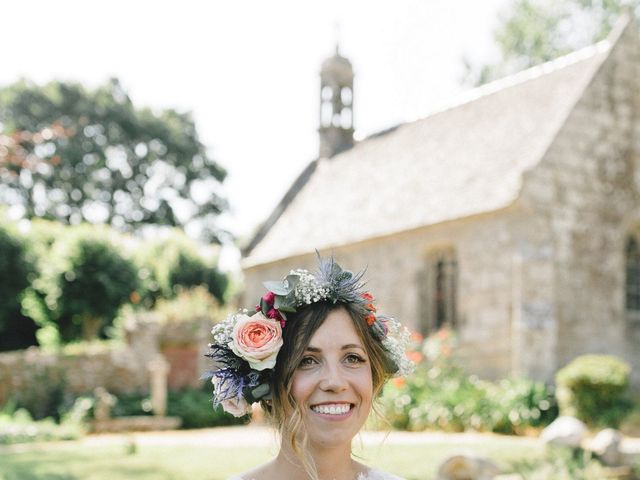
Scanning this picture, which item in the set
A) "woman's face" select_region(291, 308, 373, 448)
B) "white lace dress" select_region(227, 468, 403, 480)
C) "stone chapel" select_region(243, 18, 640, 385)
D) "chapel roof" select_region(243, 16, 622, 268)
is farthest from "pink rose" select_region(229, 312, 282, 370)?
"chapel roof" select_region(243, 16, 622, 268)

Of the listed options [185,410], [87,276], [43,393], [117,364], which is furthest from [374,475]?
[87,276]

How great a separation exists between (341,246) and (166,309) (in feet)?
14.2

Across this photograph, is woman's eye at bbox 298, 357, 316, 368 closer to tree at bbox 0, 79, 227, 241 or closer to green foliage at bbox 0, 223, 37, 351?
green foliage at bbox 0, 223, 37, 351

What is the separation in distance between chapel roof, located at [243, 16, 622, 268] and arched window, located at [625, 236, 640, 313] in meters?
3.23

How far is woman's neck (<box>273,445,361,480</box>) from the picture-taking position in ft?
8.39

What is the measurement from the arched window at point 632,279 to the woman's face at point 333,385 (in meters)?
14.9

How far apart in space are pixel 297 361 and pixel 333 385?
0.14 m

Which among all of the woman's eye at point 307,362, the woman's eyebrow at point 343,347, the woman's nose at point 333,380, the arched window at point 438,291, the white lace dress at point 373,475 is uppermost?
the arched window at point 438,291

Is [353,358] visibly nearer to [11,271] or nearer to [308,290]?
[308,290]

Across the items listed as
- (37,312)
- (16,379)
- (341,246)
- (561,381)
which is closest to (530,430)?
(561,381)

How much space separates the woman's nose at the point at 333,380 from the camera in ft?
8.30

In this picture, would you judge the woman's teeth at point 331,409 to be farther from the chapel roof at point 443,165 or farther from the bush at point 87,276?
the bush at point 87,276

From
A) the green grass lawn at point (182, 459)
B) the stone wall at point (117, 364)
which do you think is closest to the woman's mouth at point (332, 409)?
the green grass lawn at point (182, 459)

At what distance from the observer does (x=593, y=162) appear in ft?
51.2
